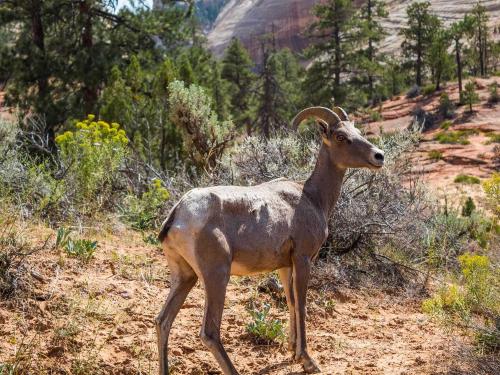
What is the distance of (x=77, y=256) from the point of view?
6.16 m

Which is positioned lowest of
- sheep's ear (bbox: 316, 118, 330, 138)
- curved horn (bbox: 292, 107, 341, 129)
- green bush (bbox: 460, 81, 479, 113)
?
green bush (bbox: 460, 81, 479, 113)

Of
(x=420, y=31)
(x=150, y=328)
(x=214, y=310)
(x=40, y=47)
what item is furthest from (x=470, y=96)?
(x=214, y=310)

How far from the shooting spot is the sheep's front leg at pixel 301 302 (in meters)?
4.88

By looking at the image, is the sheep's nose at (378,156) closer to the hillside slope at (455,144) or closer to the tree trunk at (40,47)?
the hillside slope at (455,144)

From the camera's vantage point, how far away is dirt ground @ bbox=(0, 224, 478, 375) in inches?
184

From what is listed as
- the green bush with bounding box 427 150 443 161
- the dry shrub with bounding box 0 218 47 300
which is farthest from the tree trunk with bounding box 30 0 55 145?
the green bush with bounding box 427 150 443 161

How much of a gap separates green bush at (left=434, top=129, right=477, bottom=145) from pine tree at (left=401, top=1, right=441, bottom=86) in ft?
53.3

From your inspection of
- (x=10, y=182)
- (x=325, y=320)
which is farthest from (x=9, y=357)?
(x=10, y=182)

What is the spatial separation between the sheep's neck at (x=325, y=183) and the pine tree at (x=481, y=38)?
151 feet

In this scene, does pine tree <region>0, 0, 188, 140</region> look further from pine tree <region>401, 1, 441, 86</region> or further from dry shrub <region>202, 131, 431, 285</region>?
pine tree <region>401, 1, 441, 86</region>

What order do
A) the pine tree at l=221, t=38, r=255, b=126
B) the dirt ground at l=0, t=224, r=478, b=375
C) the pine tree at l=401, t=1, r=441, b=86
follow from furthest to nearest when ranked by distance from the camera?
the pine tree at l=401, t=1, r=441, b=86
the pine tree at l=221, t=38, r=255, b=126
the dirt ground at l=0, t=224, r=478, b=375

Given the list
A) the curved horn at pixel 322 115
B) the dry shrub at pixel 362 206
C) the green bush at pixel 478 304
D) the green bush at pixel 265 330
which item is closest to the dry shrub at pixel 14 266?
the green bush at pixel 265 330

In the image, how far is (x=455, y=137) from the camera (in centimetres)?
3188

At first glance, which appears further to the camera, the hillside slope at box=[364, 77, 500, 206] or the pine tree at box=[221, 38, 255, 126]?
the pine tree at box=[221, 38, 255, 126]
